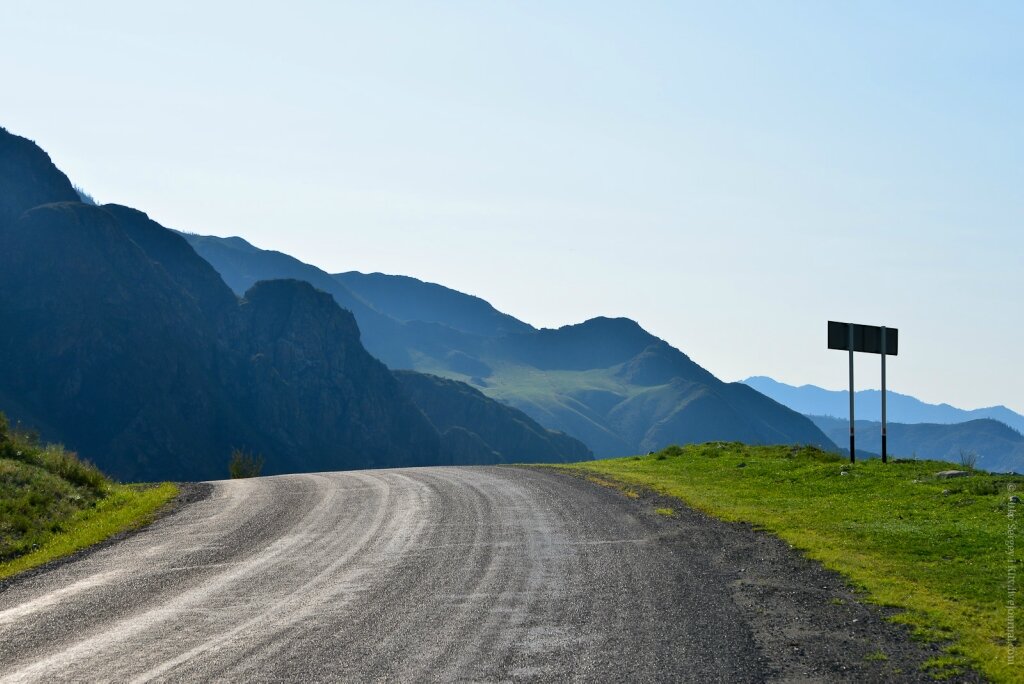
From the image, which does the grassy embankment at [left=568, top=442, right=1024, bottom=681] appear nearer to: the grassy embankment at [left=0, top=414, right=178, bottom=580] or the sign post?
the sign post

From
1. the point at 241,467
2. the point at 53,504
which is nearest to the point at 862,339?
the point at 53,504

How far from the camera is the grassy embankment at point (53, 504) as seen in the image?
638 inches

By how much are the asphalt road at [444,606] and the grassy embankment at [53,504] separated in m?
0.94

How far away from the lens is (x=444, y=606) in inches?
459

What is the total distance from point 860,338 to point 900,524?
41.4 ft

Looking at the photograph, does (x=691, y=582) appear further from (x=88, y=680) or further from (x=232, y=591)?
(x=88, y=680)

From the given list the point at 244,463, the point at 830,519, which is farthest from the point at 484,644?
the point at 244,463

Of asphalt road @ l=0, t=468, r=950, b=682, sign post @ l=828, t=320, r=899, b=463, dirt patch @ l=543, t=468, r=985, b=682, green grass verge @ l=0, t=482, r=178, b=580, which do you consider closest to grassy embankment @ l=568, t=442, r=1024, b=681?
dirt patch @ l=543, t=468, r=985, b=682

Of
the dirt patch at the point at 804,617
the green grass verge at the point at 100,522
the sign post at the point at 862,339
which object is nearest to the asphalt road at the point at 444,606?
the dirt patch at the point at 804,617

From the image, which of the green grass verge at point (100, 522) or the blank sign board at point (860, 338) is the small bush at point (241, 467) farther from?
the blank sign board at point (860, 338)

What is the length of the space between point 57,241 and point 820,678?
8566 inches

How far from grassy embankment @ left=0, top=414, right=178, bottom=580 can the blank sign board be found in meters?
22.2

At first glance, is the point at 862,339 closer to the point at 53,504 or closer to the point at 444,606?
the point at 444,606

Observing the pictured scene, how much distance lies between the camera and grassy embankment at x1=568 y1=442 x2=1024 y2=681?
10.8m
